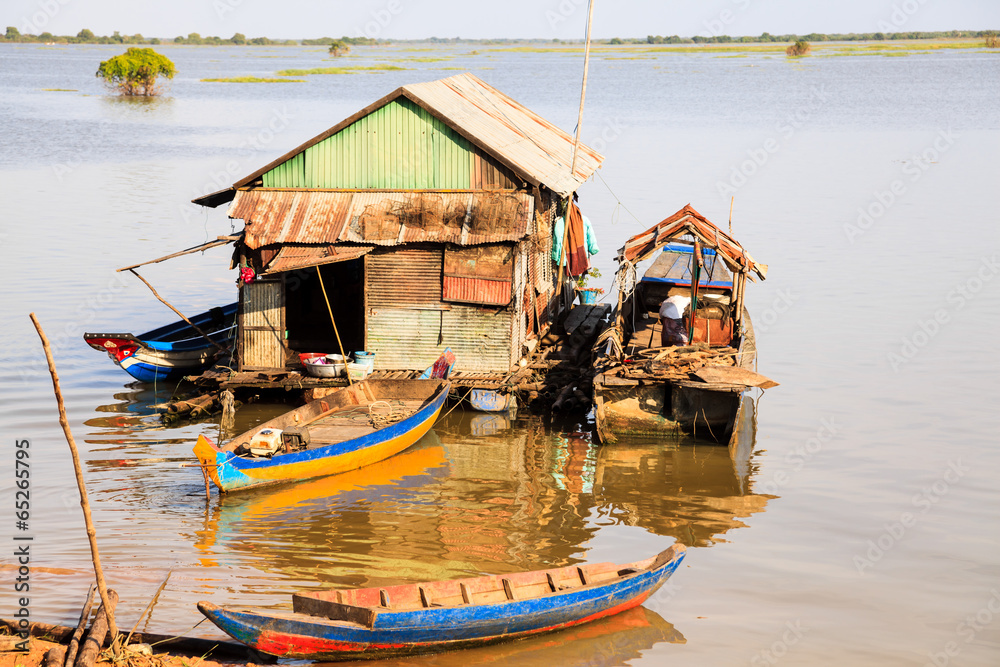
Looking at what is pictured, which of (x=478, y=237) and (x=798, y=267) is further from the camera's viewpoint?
(x=798, y=267)

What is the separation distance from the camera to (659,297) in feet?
60.0

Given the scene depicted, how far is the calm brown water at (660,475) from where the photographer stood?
399 inches

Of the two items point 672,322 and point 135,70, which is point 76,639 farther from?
point 135,70

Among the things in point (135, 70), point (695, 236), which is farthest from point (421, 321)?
point (135, 70)

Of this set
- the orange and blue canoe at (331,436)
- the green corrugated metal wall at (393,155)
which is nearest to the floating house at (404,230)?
the green corrugated metal wall at (393,155)

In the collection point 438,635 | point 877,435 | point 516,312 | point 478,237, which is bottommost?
point 438,635

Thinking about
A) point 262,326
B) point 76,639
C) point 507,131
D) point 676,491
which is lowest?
point 76,639

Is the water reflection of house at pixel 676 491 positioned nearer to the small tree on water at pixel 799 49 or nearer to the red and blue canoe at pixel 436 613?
the red and blue canoe at pixel 436 613

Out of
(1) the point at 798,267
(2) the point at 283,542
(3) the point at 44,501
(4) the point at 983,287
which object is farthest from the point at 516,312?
(4) the point at 983,287

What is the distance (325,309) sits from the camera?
2045 cm

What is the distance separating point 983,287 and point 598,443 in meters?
14.1

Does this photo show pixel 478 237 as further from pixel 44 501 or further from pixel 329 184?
pixel 44 501

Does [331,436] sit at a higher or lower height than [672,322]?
lower

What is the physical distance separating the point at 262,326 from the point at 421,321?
2.80 metres
